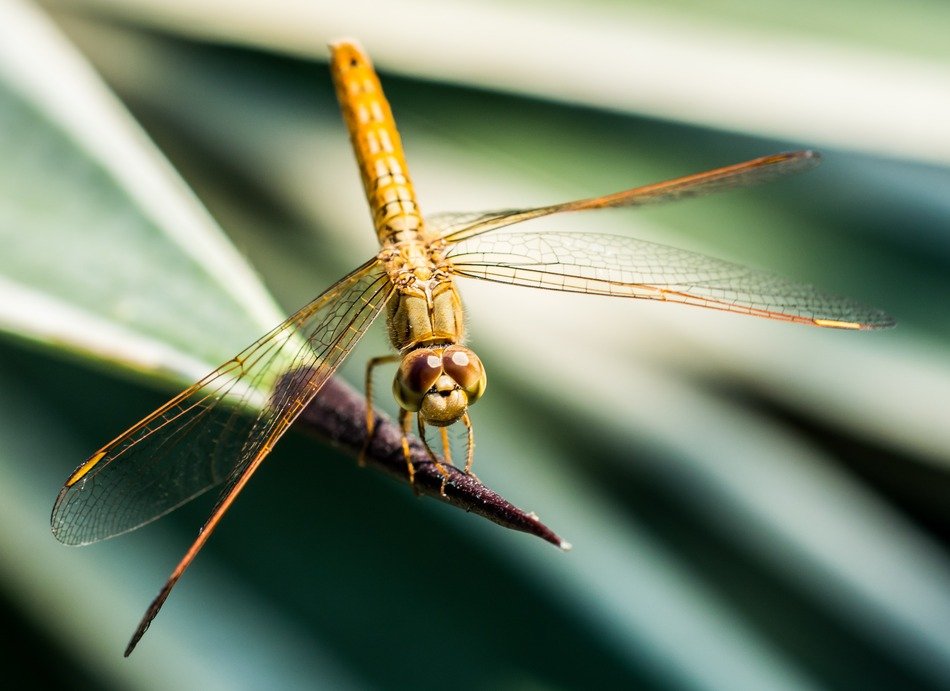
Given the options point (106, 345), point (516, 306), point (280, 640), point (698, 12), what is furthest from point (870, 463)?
point (106, 345)

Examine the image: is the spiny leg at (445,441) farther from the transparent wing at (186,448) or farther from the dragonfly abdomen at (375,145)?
the dragonfly abdomen at (375,145)

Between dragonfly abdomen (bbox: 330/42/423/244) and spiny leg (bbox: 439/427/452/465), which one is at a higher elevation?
dragonfly abdomen (bbox: 330/42/423/244)


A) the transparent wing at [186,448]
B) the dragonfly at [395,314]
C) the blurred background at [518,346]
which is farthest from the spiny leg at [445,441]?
the transparent wing at [186,448]

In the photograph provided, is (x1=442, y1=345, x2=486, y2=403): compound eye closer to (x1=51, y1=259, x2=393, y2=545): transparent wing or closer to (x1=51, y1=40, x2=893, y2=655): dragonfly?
(x1=51, y1=40, x2=893, y2=655): dragonfly

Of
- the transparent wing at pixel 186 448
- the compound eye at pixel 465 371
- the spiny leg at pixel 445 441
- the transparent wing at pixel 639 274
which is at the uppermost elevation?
the transparent wing at pixel 639 274

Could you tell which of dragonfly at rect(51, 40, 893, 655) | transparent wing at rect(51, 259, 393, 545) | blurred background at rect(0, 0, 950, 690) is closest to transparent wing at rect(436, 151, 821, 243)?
dragonfly at rect(51, 40, 893, 655)

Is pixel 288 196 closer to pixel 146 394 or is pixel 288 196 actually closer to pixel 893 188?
pixel 146 394
